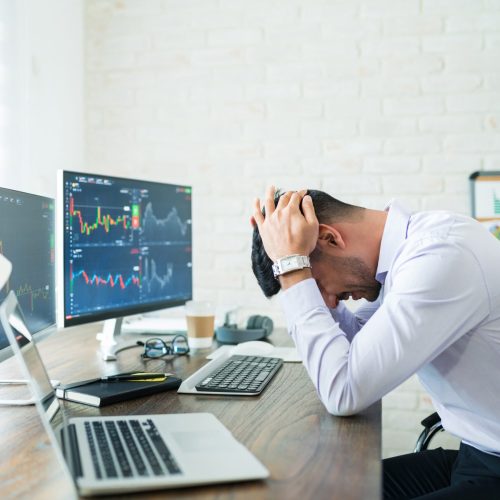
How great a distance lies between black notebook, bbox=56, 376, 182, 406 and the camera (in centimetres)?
119

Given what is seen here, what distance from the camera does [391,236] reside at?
1312 millimetres

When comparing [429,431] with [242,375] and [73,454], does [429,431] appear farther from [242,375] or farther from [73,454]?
[73,454]

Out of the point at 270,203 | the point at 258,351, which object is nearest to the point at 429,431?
the point at 258,351

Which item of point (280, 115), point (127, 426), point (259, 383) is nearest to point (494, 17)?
point (280, 115)

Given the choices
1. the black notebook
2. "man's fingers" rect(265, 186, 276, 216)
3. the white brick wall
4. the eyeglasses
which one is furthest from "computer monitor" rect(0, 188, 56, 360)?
the white brick wall

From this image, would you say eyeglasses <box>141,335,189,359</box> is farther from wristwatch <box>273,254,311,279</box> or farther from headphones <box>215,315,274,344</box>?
wristwatch <box>273,254,311,279</box>

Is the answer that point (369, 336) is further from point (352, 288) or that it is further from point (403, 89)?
point (403, 89)

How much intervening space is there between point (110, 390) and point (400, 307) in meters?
0.58

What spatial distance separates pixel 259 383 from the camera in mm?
1337

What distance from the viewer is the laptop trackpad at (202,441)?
0.91 meters

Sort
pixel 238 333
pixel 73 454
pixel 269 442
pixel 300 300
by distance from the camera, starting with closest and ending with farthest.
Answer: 1. pixel 73 454
2. pixel 269 442
3. pixel 300 300
4. pixel 238 333

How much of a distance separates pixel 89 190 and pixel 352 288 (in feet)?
2.38

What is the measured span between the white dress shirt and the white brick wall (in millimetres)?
1335

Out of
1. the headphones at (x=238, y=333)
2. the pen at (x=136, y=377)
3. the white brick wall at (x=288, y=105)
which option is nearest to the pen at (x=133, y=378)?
the pen at (x=136, y=377)
